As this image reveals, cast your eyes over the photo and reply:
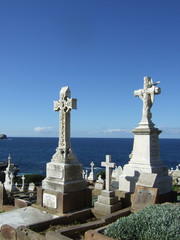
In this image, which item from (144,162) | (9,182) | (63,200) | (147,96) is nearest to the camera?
(63,200)

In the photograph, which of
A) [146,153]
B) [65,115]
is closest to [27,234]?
[65,115]

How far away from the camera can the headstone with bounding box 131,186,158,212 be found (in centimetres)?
718

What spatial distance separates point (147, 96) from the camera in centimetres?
1040

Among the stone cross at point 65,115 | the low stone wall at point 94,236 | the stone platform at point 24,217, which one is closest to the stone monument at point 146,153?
the stone cross at point 65,115

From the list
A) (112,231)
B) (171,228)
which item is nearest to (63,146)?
(112,231)

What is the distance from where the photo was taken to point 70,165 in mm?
8562

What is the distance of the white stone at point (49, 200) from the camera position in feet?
27.3

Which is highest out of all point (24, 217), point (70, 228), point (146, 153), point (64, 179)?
point (146, 153)

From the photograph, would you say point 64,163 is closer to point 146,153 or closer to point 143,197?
point 143,197

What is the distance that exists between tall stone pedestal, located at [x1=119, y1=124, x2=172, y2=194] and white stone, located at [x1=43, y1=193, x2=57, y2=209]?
2.90 m

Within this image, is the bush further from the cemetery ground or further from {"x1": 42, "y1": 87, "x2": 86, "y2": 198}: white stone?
{"x1": 42, "y1": 87, "x2": 86, "y2": 198}: white stone

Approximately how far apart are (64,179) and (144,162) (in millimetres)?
3298

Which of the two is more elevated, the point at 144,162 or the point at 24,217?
the point at 144,162

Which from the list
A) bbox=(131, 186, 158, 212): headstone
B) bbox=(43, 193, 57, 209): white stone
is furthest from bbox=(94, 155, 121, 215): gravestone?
bbox=(43, 193, 57, 209): white stone
